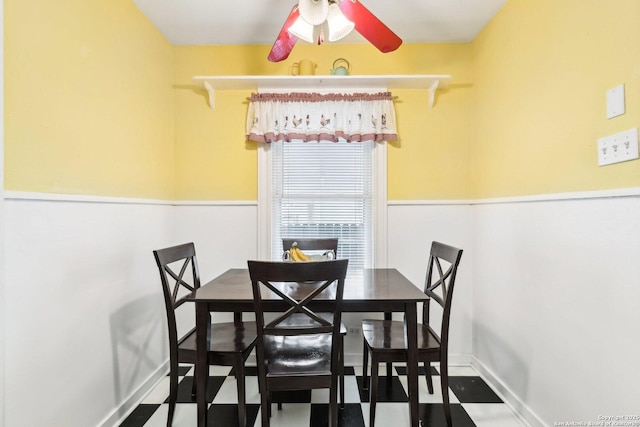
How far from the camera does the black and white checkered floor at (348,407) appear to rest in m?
1.77

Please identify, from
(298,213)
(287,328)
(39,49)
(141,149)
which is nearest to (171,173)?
(141,149)

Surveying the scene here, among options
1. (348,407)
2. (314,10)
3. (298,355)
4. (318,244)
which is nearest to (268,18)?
(314,10)

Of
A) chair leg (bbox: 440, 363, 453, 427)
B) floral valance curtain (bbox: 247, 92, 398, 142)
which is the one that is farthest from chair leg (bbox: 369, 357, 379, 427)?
floral valance curtain (bbox: 247, 92, 398, 142)

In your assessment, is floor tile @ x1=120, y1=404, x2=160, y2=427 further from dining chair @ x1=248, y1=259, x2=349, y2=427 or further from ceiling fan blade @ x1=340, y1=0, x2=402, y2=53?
ceiling fan blade @ x1=340, y1=0, x2=402, y2=53

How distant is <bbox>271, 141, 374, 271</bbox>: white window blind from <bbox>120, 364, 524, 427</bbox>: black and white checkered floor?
0.94 m

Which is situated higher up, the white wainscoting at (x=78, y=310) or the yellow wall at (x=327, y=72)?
the yellow wall at (x=327, y=72)

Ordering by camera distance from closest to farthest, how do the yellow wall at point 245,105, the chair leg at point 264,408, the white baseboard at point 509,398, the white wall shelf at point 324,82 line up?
the yellow wall at point 245,105 < the chair leg at point 264,408 < the white baseboard at point 509,398 < the white wall shelf at point 324,82

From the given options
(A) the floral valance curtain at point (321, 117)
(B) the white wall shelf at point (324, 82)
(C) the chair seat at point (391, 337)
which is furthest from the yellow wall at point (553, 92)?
(C) the chair seat at point (391, 337)

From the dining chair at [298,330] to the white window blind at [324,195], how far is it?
1.05 metres

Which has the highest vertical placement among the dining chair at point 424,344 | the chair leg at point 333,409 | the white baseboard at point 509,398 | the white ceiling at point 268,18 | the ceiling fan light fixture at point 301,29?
the white ceiling at point 268,18

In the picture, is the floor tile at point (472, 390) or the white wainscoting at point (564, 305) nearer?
the white wainscoting at point (564, 305)

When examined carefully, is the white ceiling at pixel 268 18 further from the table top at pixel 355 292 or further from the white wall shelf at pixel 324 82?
the table top at pixel 355 292

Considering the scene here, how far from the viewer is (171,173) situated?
8.32 ft

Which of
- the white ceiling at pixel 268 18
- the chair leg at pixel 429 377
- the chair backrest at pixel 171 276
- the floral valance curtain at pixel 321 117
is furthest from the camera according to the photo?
the floral valance curtain at pixel 321 117
